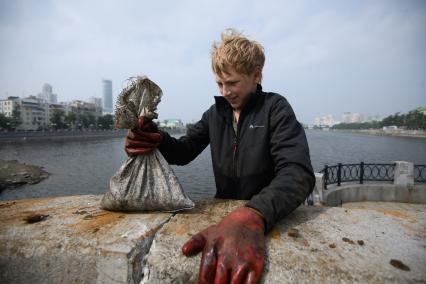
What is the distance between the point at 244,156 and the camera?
2.04 metres

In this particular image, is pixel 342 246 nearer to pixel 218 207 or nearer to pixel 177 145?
pixel 218 207

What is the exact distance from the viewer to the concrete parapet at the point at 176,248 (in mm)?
1097

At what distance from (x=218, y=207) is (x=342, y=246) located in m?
0.89

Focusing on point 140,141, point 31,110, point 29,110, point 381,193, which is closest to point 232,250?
point 140,141

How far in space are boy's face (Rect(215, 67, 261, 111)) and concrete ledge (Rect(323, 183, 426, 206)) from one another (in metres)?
8.31

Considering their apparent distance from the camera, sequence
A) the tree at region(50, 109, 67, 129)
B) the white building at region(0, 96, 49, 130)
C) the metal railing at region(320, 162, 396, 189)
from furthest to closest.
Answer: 1. the white building at region(0, 96, 49, 130)
2. the tree at region(50, 109, 67, 129)
3. the metal railing at region(320, 162, 396, 189)

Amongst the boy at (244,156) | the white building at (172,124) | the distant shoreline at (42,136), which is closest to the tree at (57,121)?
the distant shoreline at (42,136)

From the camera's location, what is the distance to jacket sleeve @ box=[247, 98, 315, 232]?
4.62 feet

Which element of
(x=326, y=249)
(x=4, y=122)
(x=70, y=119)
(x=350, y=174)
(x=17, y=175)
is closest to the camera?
(x=326, y=249)

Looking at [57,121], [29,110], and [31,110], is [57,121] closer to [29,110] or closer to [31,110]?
[29,110]

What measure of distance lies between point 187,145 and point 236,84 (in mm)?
941

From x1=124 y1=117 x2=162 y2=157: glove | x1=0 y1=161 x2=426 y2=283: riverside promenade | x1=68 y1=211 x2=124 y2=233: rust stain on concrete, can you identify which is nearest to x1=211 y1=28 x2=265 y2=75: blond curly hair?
x1=124 y1=117 x2=162 y2=157: glove

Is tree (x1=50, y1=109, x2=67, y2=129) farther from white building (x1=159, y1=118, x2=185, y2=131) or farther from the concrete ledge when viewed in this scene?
the concrete ledge

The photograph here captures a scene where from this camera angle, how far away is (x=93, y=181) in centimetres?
2172
